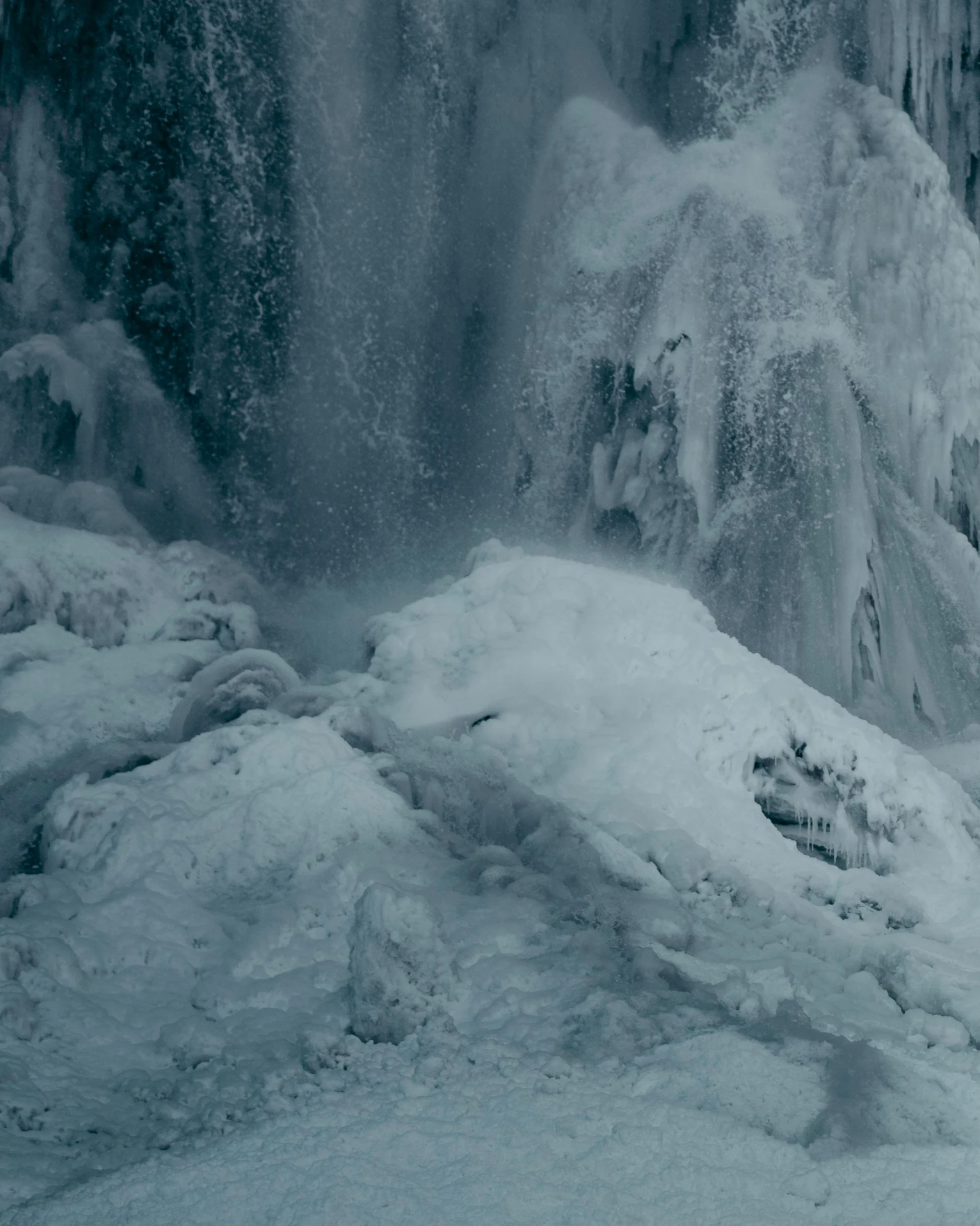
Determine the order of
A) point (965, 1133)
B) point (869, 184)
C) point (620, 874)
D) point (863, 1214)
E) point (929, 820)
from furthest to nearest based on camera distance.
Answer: point (869, 184)
point (929, 820)
point (620, 874)
point (965, 1133)
point (863, 1214)

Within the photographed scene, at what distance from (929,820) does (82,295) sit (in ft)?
21.6

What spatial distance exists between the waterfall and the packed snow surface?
170 centimetres

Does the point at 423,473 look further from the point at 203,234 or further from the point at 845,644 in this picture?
the point at 845,644

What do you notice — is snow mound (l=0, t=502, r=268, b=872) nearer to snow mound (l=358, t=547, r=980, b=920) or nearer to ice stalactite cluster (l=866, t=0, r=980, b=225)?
snow mound (l=358, t=547, r=980, b=920)

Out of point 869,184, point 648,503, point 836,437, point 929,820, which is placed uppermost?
point 869,184

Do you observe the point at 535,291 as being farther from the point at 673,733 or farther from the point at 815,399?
the point at 673,733

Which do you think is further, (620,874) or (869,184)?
(869,184)

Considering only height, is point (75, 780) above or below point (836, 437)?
below

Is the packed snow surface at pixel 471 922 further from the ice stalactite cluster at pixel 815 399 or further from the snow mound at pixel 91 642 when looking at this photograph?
the ice stalactite cluster at pixel 815 399

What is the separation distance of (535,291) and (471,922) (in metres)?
5.84

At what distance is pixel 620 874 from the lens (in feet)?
17.9

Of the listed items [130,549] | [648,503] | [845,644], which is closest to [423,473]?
[648,503]

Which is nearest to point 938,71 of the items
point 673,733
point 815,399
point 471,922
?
point 815,399

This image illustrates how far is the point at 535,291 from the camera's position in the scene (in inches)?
377
